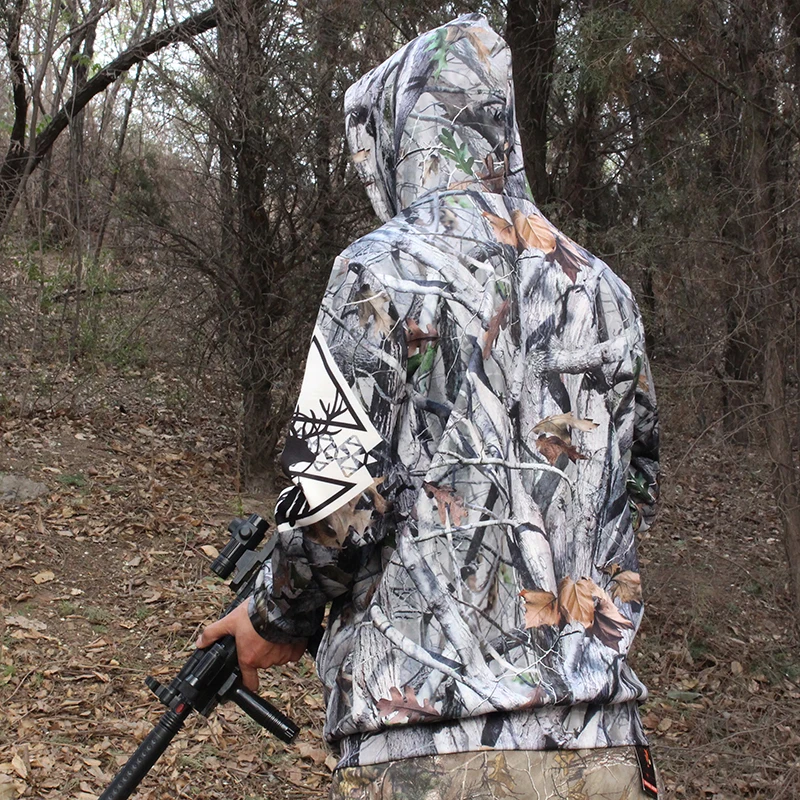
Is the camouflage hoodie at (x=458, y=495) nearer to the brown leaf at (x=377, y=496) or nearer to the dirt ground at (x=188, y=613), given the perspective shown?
the brown leaf at (x=377, y=496)

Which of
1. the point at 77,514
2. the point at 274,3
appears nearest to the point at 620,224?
the point at 274,3

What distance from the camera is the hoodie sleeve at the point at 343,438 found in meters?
1.72

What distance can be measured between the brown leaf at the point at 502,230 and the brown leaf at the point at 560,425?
0.33 m

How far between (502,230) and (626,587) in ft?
2.30

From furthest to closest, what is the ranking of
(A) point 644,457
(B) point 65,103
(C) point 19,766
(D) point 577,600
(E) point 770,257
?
1. (B) point 65,103
2. (E) point 770,257
3. (C) point 19,766
4. (A) point 644,457
5. (D) point 577,600

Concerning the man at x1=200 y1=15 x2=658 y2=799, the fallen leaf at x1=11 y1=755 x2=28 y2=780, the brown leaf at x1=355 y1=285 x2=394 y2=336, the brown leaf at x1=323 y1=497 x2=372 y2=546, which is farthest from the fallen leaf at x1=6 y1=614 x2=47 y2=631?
the brown leaf at x1=355 y1=285 x2=394 y2=336

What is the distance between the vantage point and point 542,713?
1690 millimetres

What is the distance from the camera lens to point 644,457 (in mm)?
2322

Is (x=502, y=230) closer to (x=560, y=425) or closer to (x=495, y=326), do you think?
(x=495, y=326)

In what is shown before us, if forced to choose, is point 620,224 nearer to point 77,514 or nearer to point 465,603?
point 77,514

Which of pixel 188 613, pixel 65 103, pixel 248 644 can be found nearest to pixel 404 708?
pixel 248 644

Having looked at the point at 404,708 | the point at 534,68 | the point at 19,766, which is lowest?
the point at 19,766

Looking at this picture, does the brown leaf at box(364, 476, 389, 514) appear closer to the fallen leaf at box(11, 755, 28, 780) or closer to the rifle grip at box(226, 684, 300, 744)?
the rifle grip at box(226, 684, 300, 744)

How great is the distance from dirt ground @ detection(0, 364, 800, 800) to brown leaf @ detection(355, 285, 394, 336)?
3.25m
